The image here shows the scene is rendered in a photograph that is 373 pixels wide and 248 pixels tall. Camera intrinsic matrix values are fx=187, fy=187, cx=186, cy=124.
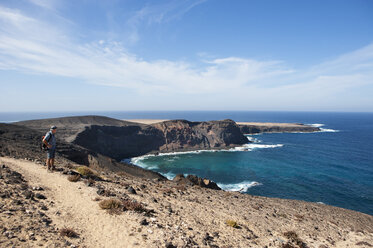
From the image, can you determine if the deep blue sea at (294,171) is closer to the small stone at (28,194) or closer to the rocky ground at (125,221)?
the rocky ground at (125,221)

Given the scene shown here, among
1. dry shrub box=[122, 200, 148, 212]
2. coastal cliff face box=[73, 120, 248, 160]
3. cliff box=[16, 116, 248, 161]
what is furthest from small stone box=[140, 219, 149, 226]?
coastal cliff face box=[73, 120, 248, 160]

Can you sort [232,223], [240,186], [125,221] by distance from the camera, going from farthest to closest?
1. [240,186]
2. [232,223]
3. [125,221]

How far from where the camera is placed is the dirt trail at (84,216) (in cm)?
668

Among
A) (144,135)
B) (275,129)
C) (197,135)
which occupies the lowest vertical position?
(275,129)

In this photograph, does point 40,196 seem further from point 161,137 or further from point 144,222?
point 161,137

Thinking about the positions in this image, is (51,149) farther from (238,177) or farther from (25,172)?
(238,177)

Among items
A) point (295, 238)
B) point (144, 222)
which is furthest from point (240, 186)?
point (144, 222)

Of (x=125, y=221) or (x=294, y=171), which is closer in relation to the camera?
(x=125, y=221)

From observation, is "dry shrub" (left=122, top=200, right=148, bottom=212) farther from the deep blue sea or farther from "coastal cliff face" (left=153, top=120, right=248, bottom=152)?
"coastal cliff face" (left=153, top=120, right=248, bottom=152)

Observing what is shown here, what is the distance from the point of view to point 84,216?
7688 millimetres

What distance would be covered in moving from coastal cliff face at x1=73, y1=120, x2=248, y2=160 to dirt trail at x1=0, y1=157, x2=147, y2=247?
52.6 m

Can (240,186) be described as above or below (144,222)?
below

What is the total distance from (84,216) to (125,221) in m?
1.67

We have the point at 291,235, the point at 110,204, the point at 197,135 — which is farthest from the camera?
the point at 197,135
